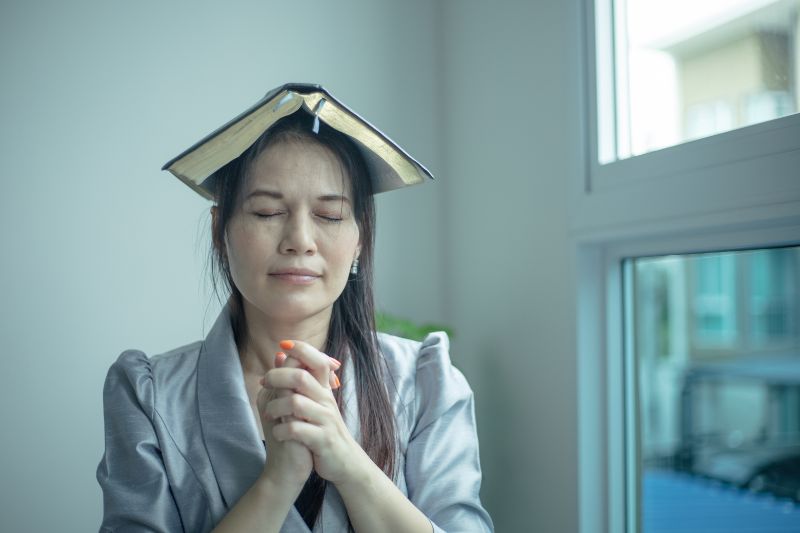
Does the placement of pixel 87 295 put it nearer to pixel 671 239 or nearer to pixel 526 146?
pixel 526 146

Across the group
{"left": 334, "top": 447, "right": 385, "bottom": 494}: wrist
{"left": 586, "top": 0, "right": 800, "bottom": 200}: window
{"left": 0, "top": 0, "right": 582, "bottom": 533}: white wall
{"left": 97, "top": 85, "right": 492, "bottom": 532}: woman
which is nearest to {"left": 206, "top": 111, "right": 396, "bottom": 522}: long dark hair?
{"left": 97, "top": 85, "right": 492, "bottom": 532}: woman

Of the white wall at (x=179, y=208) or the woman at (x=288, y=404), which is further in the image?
the white wall at (x=179, y=208)

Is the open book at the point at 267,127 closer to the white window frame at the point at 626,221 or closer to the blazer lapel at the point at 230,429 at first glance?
the blazer lapel at the point at 230,429

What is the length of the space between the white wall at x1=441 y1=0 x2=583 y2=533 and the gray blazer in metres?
0.51

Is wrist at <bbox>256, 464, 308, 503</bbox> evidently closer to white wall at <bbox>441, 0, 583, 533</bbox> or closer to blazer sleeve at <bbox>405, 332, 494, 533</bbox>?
blazer sleeve at <bbox>405, 332, 494, 533</bbox>

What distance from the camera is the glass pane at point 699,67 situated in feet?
3.61

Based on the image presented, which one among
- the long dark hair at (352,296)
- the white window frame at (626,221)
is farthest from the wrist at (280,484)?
the white window frame at (626,221)

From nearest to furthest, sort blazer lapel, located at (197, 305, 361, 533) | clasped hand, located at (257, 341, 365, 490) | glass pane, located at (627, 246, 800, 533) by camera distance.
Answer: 1. clasped hand, located at (257, 341, 365, 490)
2. blazer lapel, located at (197, 305, 361, 533)
3. glass pane, located at (627, 246, 800, 533)

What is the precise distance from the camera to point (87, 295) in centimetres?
169

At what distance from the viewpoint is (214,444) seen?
0.99m

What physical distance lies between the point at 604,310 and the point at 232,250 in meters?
0.88

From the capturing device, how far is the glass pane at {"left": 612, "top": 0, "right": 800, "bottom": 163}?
1.10 meters

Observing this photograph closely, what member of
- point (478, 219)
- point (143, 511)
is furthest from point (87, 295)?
point (478, 219)

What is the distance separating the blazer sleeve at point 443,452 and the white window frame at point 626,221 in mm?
450
